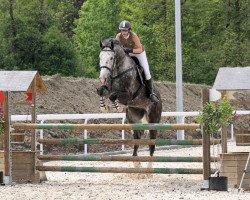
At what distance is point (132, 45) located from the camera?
18.0 metres

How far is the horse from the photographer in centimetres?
1681

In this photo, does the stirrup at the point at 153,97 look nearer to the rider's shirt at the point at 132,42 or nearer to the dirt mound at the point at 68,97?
the rider's shirt at the point at 132,42

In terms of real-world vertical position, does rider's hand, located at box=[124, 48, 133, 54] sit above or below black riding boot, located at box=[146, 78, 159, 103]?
above

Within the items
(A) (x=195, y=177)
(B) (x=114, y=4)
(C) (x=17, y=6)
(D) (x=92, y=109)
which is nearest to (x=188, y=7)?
(B) (x=114, y=4)

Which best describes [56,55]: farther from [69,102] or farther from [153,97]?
[153,97]

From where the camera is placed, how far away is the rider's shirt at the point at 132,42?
→ 1795cm

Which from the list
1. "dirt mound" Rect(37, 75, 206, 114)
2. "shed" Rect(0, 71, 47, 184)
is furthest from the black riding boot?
"dirt mound" Rect(37, 75, 206, 114)

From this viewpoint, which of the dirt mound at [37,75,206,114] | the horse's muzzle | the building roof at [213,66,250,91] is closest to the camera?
the building roof at [213,66,250,91]

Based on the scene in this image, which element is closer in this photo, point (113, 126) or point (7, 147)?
point (113, 126)

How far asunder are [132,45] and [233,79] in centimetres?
285

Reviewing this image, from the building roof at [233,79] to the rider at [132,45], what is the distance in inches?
88.9

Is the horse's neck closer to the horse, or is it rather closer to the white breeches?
the horse

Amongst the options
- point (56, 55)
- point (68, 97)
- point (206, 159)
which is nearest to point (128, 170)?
point (206, 159)

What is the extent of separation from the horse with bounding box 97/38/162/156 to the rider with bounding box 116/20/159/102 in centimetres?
11
